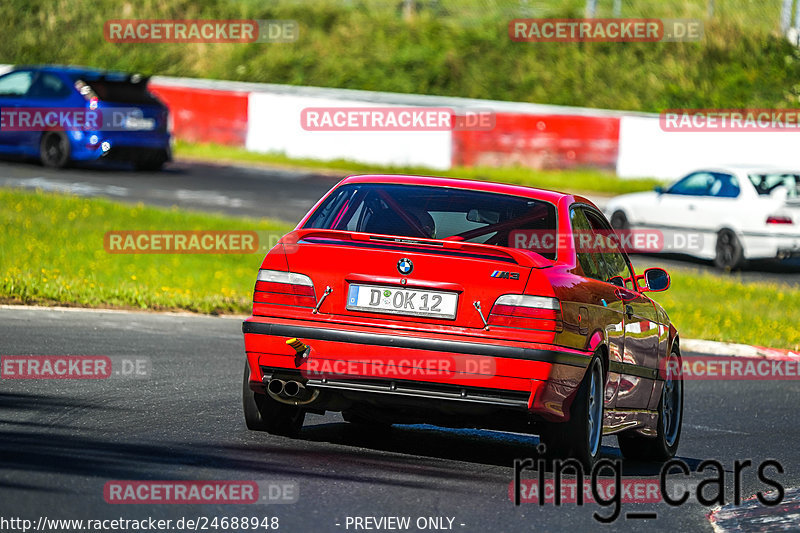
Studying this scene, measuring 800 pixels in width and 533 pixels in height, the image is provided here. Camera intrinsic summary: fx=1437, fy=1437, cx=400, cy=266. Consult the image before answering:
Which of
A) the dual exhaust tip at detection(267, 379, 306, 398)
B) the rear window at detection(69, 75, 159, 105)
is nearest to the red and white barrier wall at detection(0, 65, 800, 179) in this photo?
the rear window at detection(69, 75, 159, 105)

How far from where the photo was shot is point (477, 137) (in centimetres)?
3017

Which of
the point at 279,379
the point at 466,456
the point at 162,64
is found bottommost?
the point at 466,456

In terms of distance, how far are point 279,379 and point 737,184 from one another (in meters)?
15.3

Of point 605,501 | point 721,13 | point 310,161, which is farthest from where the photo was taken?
point 721,13

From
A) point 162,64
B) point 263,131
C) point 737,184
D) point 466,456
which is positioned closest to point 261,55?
point 162,64

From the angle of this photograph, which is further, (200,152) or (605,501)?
(200,152)

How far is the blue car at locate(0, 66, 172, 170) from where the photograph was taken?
2500 cm

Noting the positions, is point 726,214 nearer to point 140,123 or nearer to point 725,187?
point 725,187

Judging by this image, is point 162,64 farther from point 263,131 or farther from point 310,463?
point 310,463

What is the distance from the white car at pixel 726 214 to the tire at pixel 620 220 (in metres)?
0.02

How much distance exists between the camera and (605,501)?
717 centimetres

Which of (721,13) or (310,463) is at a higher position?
(721,13)

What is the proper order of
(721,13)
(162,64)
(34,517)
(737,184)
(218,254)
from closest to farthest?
1. (34,517)
2. (218,254)
3. (737,184)
4. (721,13)
5. (162,64)

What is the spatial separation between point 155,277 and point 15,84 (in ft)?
36.8
